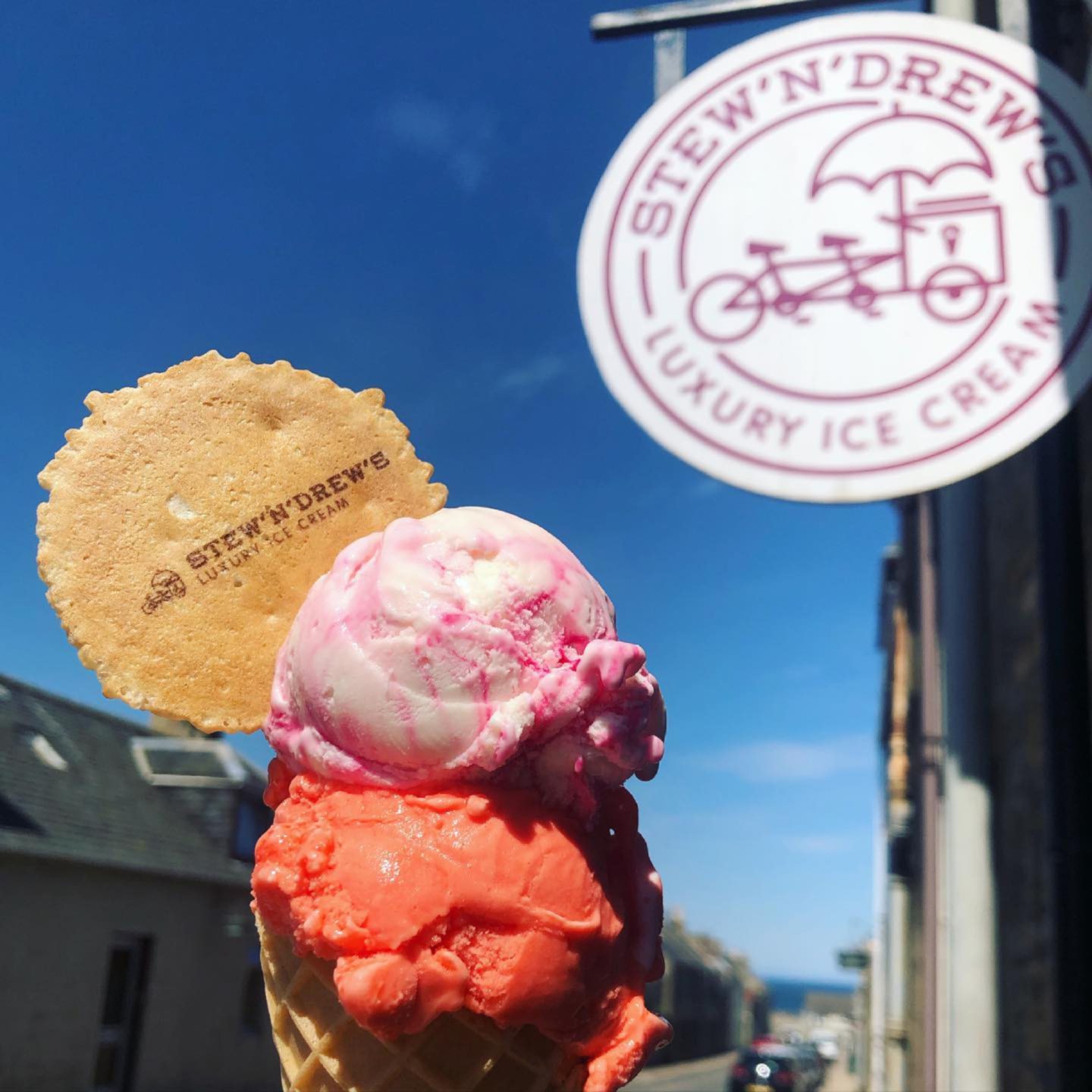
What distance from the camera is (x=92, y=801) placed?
513 inches

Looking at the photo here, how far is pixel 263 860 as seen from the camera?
1.70m

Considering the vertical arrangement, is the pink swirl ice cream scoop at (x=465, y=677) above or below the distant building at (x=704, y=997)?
above

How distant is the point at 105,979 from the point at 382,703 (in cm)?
1188

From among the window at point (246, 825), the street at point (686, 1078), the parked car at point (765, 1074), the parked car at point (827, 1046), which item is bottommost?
the parked car at point (827, 1046)

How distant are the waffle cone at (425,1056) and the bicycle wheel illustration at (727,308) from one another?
1.99 m

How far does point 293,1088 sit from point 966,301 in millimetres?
2524

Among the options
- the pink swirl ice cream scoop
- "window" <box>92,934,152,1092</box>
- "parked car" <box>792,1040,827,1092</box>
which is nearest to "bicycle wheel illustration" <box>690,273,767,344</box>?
the pink swirl ice cream scoop

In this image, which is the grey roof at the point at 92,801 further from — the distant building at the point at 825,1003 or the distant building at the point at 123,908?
the distant building at the point at 825,1003

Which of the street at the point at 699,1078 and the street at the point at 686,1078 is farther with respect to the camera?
the street at the point at 699,1078

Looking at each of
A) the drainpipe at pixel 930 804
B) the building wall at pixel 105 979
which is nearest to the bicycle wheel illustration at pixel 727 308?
the drainpipe at pixel 930 804

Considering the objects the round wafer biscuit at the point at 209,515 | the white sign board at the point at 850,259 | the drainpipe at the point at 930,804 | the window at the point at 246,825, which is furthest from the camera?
the window at the point at 246,825

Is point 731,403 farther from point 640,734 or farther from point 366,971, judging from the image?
point 366,971

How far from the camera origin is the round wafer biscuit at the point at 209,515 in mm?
1942

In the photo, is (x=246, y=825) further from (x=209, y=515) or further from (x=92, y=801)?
(x=209, y=515)
